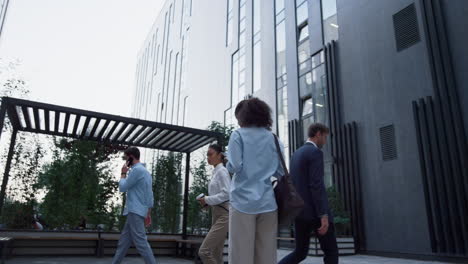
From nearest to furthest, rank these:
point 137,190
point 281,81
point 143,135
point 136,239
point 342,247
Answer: point 136,239
point 137,190
point 143,135
point 342,247
point 281,81

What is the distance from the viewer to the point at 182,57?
27969 mm

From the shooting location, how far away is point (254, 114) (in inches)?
85.4

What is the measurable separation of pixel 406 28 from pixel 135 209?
8.52 metres

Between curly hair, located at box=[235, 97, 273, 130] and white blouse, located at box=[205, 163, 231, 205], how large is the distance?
153cm

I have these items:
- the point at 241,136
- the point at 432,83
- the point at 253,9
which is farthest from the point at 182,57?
the point at 241,136

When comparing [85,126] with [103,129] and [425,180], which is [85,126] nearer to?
[103,129]

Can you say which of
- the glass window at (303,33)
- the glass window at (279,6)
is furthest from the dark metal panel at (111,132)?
the glass window at (279,6)

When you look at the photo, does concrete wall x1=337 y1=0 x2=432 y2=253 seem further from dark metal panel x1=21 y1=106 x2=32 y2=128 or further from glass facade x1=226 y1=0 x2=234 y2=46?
glass facade x1=226 y1=0 x2=234 y2=46

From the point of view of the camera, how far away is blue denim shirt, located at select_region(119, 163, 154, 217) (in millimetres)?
3941

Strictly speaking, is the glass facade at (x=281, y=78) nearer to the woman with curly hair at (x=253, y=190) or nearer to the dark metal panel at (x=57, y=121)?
the dark metal panel at (x=57, y=121)

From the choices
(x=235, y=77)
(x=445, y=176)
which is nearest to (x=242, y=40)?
(x=235, y=77)

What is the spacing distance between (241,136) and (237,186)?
12.1 inches

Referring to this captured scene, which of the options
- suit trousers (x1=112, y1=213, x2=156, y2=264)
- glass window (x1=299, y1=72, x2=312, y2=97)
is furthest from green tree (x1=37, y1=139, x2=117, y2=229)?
glass window (x1=299, y1=72, x2=312, y2=97)

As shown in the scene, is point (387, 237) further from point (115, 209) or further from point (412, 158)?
point (115, 209)
